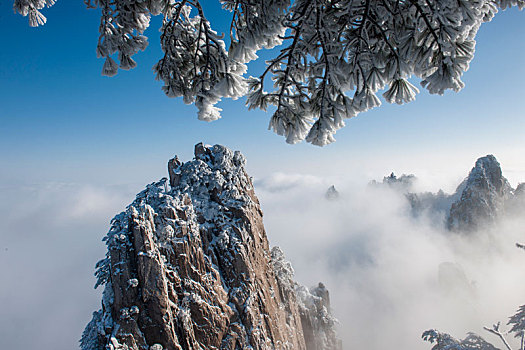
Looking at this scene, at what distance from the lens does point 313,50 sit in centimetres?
266

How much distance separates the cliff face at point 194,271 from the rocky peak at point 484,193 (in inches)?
3326

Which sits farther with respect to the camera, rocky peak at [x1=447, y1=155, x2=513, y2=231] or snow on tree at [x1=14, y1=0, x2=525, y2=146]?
rocky peak at [x1=447, y1=155, x2=513, y2=231]

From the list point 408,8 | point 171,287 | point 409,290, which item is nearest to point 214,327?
point 171,287

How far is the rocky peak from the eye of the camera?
73562mm

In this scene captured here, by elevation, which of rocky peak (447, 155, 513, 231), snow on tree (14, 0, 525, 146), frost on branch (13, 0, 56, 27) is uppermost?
rocky peak (447, 155, 513, 231)

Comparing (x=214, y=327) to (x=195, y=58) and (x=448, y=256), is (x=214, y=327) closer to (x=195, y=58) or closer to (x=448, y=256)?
(x=195, y=58)

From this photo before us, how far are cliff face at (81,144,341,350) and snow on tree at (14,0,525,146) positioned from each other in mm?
15384

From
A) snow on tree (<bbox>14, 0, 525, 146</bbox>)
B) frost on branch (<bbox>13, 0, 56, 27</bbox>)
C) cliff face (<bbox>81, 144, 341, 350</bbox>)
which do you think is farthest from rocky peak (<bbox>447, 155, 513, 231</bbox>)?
frost on branch (<bbox>13, 0, 56, 27</bbox>)

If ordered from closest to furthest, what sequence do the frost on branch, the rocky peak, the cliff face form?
the frost on branch
the cliff face
the rocky peak

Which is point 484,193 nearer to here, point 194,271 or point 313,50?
point 194,271

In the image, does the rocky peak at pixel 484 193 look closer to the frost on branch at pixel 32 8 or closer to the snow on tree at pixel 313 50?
the snow on tree at pixel 313 50

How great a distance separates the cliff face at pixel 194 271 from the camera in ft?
49.5

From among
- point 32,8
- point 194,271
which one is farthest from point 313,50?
point 194,271

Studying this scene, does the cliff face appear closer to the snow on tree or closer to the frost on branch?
the frost on branch
